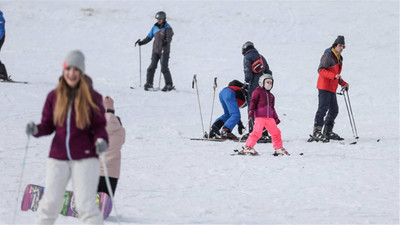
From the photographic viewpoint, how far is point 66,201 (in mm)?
5691

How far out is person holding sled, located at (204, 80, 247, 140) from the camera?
35.7ft

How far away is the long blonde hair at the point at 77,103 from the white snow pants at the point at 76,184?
0.26m

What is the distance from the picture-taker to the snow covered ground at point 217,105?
6707mm

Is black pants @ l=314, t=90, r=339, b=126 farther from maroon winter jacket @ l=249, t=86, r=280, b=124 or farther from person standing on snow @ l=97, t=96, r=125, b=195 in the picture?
person standing on snow @ l=97, t=96, r=125, b=195

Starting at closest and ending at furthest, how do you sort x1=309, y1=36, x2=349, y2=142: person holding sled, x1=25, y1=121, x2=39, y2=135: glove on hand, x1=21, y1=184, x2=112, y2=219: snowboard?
x1=25, y1=121, x2=39, y2=135: glove on hand → x1=21, y1=184, x2=112, y2=219: snowboard → x1=309, y1=36, x2=349, y2=142: person holding sled

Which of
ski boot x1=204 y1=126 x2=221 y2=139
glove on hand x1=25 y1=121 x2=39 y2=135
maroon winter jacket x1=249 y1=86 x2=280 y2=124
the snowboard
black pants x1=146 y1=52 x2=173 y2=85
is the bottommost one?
the snowboard

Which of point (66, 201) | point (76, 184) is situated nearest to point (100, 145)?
point (76, 184)

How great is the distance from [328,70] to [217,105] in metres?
5.13

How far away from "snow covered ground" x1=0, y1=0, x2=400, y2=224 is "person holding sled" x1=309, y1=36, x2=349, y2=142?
0.40m

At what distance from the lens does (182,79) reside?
59.7ft

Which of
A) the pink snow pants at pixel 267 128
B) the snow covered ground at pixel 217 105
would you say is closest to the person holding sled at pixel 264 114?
the pink snow pants at pixel 267 128

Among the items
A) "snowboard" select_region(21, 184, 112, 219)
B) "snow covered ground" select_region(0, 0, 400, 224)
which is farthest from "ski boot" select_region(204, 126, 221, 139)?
"snowboard" select_region(21, 184, 112, 219)

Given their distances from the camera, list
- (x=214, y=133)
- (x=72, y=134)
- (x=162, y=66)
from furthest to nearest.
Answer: (x=162, y=66) → (x=214, y=133) → (x=72, y=134)

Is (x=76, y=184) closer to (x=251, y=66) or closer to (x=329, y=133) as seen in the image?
(x=251, y=66)
